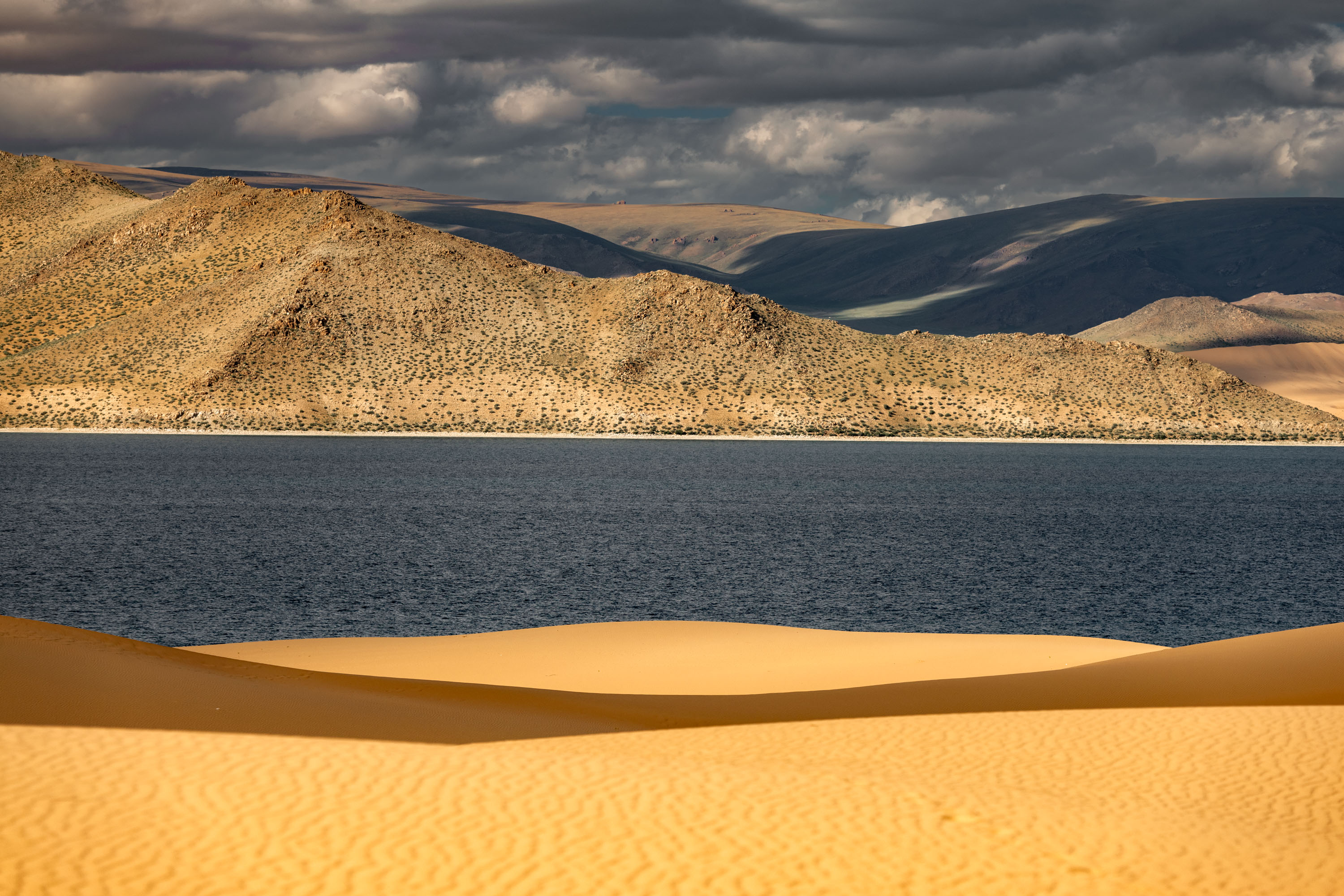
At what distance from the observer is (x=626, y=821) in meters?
9.66

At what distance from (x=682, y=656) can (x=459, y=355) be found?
4903 inches

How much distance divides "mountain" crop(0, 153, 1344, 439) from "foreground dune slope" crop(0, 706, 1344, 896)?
121 metres

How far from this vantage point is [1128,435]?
142375mm

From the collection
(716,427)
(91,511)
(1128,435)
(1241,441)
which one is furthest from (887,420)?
(91,511)

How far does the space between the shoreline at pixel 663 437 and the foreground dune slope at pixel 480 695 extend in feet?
356

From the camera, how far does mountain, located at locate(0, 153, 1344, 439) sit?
13312 cm

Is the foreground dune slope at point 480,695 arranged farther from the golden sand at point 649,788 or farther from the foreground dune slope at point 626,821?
the foreground dune slope at point 626,821

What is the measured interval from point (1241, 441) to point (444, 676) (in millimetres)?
144954

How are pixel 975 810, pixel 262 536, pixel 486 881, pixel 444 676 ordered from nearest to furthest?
pixel 486 881 < pixel 975 810 < pixel 444 676 < pixel 262 536

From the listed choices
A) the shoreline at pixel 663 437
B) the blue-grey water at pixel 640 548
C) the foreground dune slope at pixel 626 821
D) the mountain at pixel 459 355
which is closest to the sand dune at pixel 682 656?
the blue-grey water at pixel 640 548

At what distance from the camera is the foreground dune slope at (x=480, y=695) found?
13.8m

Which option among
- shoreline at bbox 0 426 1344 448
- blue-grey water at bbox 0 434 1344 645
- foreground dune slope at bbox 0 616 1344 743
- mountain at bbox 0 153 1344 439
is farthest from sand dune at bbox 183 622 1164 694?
mountain at bbox 0 153 1344 439

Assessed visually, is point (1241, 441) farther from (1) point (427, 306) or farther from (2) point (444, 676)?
(2) point (444, 676)

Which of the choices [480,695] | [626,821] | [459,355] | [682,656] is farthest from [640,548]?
[459,355]
